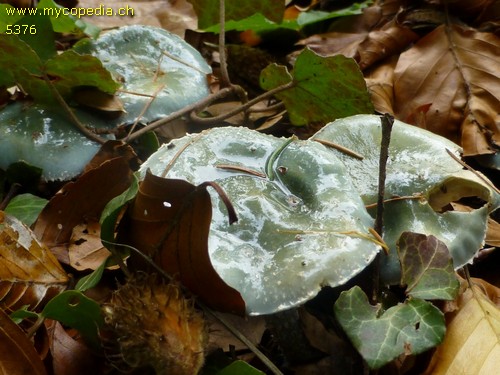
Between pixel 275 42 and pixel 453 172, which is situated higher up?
pixel 453 172

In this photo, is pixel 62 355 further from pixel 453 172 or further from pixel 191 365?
pixel 453 172

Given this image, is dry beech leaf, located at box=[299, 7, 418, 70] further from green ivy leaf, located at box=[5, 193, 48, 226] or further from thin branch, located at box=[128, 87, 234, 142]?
green ivy leaf, located at box=[5, 193, 48, 226]

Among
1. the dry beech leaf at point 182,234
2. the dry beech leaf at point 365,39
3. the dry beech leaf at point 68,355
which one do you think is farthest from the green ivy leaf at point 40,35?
the dry beech leaf at point 365,39

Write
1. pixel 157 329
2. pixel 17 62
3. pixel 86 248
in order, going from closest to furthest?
1. pixel 157 329
2. pixel 86 248
3. pixel 17 62

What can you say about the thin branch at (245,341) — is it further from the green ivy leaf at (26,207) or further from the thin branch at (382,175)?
the green ivy leaf at (26,207)

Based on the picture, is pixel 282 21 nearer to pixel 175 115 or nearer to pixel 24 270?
pixel 175 115

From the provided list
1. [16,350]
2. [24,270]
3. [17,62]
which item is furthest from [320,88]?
[16,350]

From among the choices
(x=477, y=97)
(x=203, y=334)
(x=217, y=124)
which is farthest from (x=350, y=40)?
(x=203, y=334)

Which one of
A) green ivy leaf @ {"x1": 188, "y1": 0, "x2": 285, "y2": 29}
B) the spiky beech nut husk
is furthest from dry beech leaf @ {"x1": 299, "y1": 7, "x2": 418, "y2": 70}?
the spiky beech nut husk
